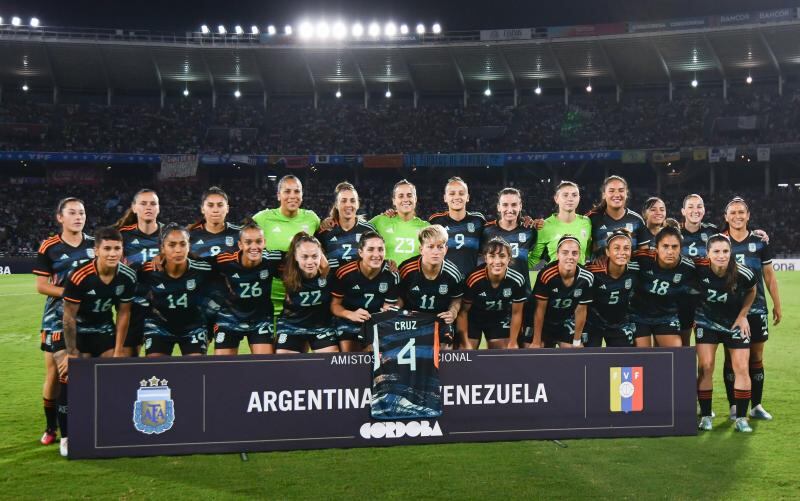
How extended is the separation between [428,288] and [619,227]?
2239 millimetres

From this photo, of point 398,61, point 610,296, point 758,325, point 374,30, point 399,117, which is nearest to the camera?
point 610,296

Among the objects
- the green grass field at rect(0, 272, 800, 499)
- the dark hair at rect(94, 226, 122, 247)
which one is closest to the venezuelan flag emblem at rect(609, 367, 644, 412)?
the green grass field at rect(0, 272, 800, 499)

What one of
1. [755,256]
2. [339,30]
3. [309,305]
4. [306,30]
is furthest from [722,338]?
[306,30]

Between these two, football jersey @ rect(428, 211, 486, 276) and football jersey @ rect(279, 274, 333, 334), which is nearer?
football jersey @ rect(279, 274, 333, 334)

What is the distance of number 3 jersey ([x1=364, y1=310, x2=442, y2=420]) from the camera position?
573cm

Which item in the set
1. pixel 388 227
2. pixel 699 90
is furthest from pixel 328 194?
pixel 388 227

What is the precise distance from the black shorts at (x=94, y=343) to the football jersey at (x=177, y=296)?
40 cm

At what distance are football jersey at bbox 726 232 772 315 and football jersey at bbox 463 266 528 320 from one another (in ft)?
7.25

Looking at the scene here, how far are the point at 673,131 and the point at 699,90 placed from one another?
3.60 metres

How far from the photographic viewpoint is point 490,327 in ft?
21.4

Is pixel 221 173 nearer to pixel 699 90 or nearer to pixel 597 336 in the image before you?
pixel 699 90

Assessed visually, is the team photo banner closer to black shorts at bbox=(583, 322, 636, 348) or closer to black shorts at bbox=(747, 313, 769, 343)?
black shorts at bbox=(583, 322, 636, 348)

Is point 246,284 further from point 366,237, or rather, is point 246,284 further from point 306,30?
point 306,30

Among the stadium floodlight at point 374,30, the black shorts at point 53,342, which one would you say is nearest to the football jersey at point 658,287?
the black shorts at point 53,342
